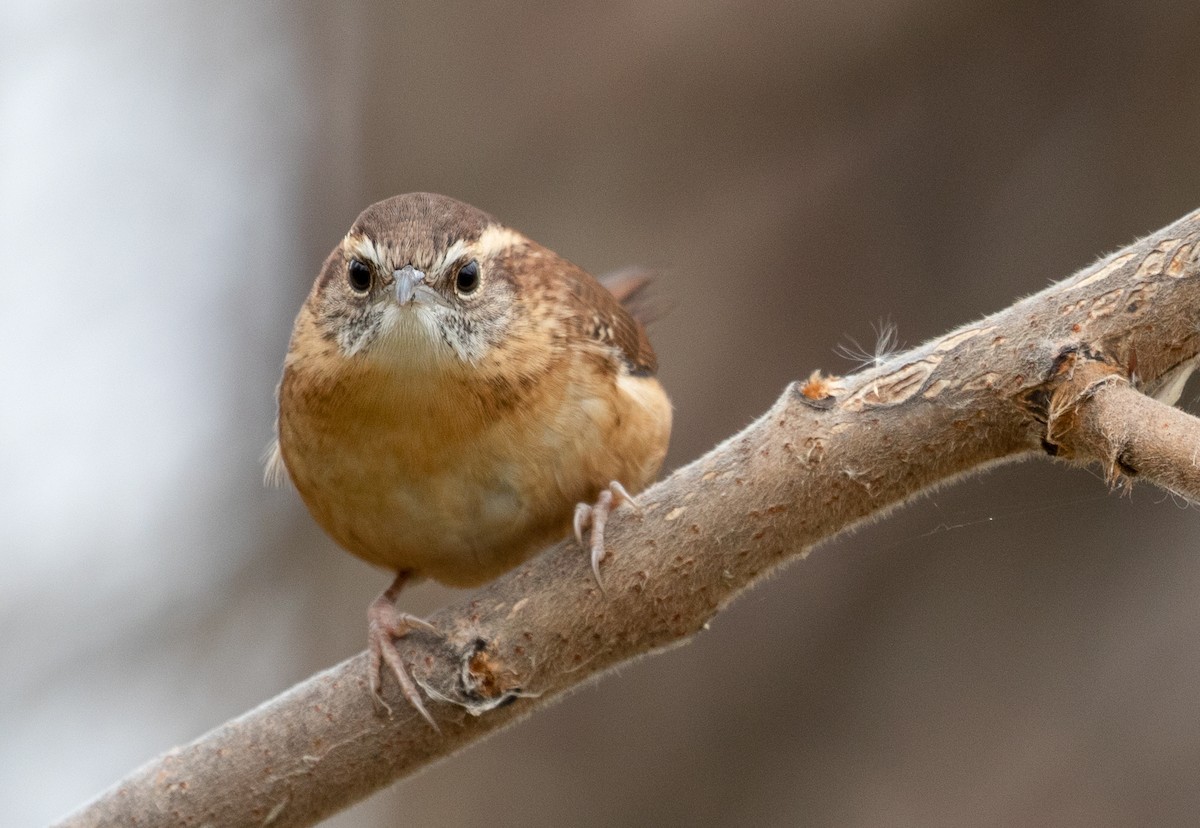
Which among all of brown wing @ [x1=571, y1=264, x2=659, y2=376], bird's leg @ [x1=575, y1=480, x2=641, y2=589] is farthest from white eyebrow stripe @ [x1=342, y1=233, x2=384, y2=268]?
bird's leg @ [x1=575, y1=480, x2=641, y2=589]

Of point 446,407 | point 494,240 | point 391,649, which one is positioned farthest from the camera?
point 494,240

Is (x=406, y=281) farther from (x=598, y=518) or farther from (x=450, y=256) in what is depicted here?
(x=598, y=518)

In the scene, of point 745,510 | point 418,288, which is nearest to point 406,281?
point 418,288

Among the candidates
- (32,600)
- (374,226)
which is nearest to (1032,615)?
(374,226)

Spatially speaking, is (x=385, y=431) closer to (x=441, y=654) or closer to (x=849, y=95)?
(x=441, y=654)

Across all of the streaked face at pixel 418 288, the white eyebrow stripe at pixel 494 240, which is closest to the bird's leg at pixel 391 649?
the streaked face at pixel 418 288

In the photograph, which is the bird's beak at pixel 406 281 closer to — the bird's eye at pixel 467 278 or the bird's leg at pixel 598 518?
the bird's eye at pixel 467 278
